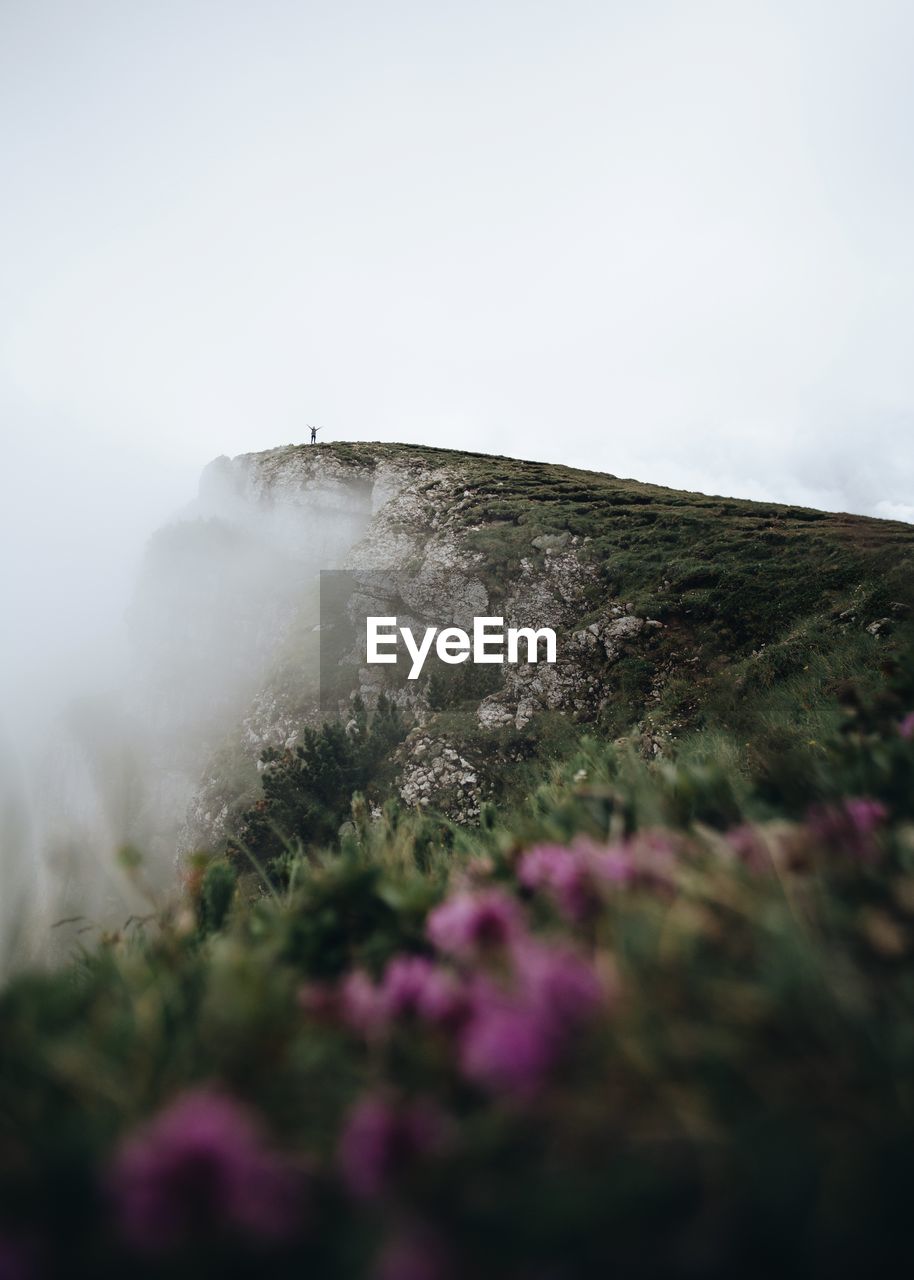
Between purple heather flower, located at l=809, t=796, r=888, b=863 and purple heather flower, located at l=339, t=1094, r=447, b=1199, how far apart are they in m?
1.08

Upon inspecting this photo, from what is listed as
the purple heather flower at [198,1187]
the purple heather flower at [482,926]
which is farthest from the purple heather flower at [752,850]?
the purple heather flower at [198,1187]

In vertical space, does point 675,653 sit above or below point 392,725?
above

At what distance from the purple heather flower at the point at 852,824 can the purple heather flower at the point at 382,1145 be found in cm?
108

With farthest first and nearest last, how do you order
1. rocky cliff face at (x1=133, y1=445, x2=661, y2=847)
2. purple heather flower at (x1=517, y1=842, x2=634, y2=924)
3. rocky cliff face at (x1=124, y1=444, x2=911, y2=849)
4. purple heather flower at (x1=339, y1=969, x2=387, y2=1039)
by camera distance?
rocky cliff face at (x1=133, y1=445, x2=661, y2=847)
rocky cliff face at (x1=124, y1=444, x2=911, y2=849)
purple heather flower at (x1=517, y1=842, x2=634, y2=924)
purple heather flower at (x1=339, y1=969, x2=387, y2=1039)

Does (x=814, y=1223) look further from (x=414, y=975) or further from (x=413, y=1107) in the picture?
(x=414, y=975)

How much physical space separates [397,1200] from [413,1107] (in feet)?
0.33

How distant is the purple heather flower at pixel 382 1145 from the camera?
2.51ft

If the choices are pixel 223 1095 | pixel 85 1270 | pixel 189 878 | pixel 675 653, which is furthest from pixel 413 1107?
pixel 675 653

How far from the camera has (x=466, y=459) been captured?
113 feet

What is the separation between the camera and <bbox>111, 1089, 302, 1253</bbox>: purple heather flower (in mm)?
674

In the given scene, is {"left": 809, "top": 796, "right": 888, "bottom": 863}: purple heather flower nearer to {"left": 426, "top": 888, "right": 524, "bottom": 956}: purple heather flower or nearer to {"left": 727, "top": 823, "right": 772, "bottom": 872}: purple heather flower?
{"left": 727, "top": 823, "right": 772, "bottom": 872}: purple heather flower

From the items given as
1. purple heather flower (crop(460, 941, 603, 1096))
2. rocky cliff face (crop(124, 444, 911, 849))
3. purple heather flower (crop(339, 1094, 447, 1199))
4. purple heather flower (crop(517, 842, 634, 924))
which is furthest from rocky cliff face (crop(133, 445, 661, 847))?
purple heather flower (crop(339, 1094, 447, 1199))

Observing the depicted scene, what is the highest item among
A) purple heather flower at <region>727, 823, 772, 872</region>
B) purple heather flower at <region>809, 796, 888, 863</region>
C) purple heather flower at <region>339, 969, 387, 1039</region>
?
purple heather flower at <region>809, 796, 888, 863</region>

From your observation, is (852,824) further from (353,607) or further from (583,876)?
(353,607)
